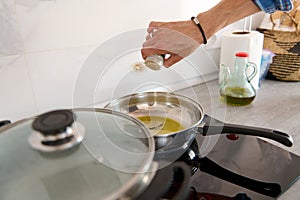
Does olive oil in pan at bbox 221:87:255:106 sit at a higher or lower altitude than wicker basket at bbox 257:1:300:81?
lower

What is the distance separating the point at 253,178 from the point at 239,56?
42cm

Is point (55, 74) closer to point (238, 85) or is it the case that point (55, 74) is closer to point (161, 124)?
point (161, 124)

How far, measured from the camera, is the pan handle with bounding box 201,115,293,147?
1.73ft

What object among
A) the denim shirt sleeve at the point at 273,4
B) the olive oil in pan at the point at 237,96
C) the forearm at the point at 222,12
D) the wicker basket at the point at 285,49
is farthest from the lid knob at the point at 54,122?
the wicker basket at the point at 285,49

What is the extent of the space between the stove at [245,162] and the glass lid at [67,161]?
0.21 metres

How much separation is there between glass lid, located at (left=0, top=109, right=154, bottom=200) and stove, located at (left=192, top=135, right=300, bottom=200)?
0.68ft

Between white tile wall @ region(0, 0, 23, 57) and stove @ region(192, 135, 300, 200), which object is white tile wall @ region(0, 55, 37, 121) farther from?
stove @ region(192, 135, 300, 200)

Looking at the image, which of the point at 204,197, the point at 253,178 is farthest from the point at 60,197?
the point at 253,178

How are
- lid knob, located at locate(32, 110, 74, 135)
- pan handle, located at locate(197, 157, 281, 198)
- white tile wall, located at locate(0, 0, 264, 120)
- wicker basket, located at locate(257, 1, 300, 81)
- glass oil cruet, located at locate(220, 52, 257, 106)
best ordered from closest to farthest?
lid knob, located at locate(32, 110, 74, 135) < pan handle, located at locate(197, 157, 281, 198) < white tile wall, located at locate(0, 0, 264, 120) < glass oil cruet, located at locate(220, 52, 257, 106) < wicker basket, located at locate(257, 1, 300, 81)

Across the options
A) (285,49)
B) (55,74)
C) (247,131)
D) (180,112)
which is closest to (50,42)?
(55,74)


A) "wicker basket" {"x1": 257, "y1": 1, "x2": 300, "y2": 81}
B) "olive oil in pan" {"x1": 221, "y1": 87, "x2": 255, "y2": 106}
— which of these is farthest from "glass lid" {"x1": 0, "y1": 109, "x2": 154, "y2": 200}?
"wicker basket" {"x1": 257, "y1": 1, "x2": 300, "y2": 81}

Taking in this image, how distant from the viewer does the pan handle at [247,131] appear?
→ 0.53 meters

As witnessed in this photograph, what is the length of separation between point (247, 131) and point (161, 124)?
0.62 ft

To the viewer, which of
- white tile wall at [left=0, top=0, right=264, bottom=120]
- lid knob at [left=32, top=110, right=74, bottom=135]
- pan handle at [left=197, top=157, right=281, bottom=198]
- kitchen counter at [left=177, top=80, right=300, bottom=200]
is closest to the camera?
lid knob at [left=32, top=110, right=74, bottom=135]
